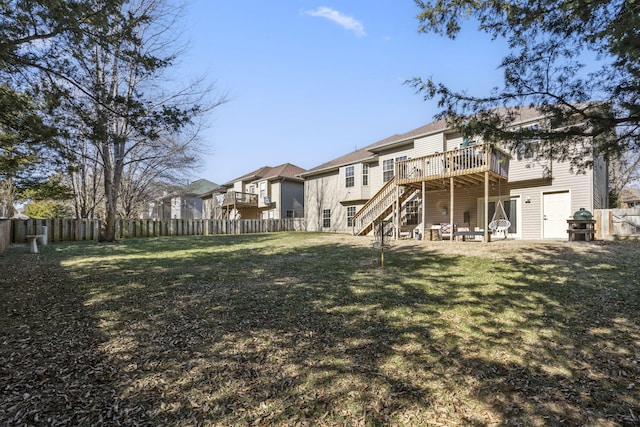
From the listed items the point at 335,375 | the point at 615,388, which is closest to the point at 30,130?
the point at 335,375

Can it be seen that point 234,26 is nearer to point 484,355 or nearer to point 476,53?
point 476,53

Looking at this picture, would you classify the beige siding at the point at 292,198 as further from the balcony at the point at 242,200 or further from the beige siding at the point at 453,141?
the beige siding at the point at 453,141

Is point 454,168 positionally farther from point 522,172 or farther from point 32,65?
point 32,65

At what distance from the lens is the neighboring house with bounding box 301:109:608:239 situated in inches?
465

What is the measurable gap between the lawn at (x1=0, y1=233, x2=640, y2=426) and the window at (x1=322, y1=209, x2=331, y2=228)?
15.9 m

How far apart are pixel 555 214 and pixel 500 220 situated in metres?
2.05

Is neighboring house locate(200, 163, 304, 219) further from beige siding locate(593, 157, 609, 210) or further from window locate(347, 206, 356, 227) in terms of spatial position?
beige siding locate(593, 157, 609, 210)

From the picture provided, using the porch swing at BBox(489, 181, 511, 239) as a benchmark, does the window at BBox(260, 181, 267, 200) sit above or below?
above

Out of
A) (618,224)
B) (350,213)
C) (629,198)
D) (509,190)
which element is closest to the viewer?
(618,224)

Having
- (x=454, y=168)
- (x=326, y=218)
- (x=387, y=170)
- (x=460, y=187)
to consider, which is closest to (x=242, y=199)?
(x=326, y=218)

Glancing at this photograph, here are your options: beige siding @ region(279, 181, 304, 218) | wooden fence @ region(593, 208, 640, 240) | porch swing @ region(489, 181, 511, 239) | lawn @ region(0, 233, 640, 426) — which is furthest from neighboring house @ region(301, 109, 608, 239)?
beige siding @ region(279, 181, 304, 218)

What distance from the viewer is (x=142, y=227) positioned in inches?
756

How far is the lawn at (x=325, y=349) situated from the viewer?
237cm

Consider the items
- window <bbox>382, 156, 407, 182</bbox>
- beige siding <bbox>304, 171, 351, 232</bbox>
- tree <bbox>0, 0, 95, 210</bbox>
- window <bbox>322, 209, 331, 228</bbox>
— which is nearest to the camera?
tree <bbox>0, 0, 95, 210</bbox>
